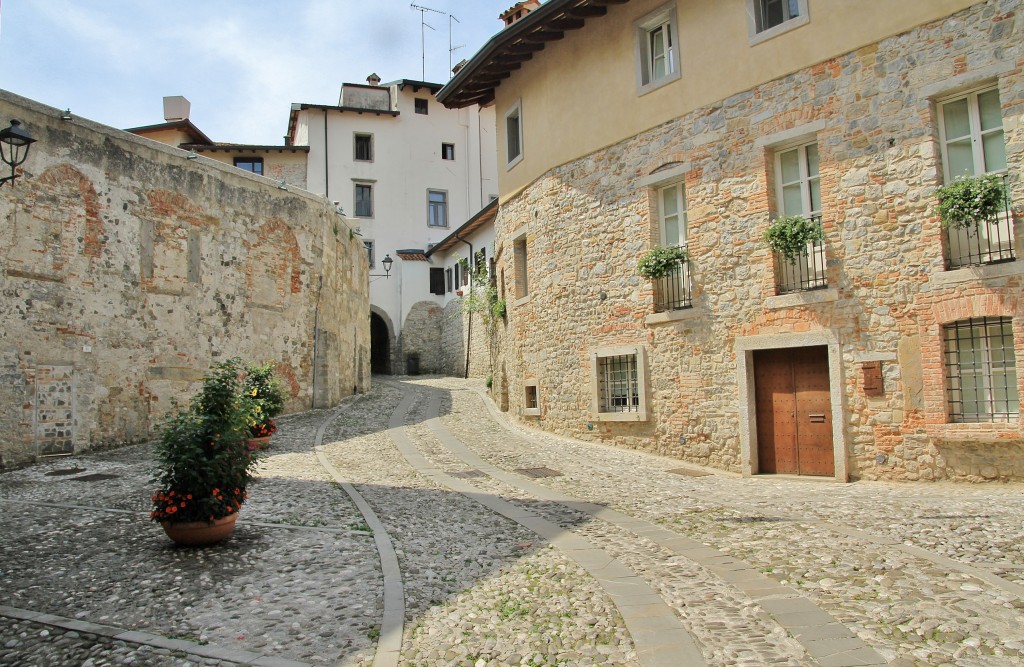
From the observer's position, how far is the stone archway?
3534 cm

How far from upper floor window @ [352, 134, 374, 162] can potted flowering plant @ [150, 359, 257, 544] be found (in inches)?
1240

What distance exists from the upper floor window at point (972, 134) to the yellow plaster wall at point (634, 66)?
4.03 feet

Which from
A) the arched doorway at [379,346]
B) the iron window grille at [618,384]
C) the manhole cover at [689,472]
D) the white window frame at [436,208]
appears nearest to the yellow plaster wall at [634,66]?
the iron window grille at [618,384]

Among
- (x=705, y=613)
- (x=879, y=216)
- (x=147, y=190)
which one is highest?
(x=147, y=190)

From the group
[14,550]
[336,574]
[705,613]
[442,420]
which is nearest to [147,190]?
[442,420]

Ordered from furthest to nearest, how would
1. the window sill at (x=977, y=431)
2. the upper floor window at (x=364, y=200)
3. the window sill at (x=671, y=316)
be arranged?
the upper floor window at (x=364, y=200), the window sill at (x=671, y=316), the window sill at (x=977, y=431)

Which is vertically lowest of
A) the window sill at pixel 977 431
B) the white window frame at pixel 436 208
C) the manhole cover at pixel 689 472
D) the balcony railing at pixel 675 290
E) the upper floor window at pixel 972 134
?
the manhole cover at pixel 689 472

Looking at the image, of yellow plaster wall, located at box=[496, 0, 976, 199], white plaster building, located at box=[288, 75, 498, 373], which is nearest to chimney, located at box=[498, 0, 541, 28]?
white plaster building, located at box=[288, 75, 498, 373]

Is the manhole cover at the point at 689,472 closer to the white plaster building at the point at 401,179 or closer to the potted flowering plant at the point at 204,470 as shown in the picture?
the potted flowering plant at the point at 204,470

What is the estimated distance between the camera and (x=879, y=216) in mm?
9555

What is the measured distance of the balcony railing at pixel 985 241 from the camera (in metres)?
8.49

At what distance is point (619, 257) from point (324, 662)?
34.0 ft

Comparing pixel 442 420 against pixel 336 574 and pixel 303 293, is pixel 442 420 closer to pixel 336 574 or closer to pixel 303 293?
pixel 303 293

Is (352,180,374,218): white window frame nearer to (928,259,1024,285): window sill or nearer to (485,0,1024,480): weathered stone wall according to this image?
(485,0,1024,480): weathered stone wall
